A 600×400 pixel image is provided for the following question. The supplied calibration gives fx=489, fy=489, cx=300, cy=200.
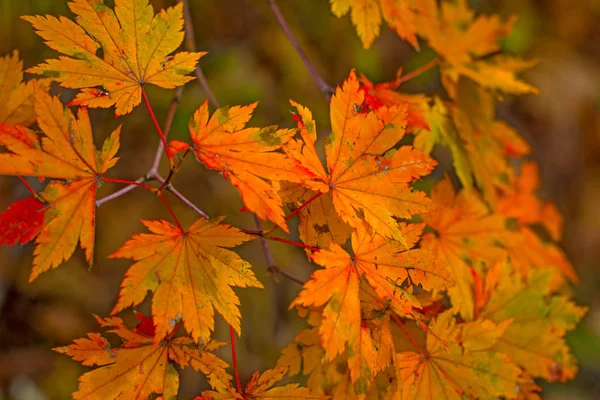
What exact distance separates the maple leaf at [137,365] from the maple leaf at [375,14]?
63cm

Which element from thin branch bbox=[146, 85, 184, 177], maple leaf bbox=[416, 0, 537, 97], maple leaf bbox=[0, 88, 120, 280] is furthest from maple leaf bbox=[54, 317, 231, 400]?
maple leaf bbox=[416, 0, 537, 97]

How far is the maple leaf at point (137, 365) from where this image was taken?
0.70m

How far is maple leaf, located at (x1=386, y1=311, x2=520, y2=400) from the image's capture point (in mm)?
802

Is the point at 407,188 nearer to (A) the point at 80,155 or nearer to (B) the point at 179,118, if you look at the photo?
(A) the point at 80,155

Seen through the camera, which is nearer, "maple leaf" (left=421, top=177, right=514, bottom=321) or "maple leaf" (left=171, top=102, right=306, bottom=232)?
"maple leaf" (left=171, top=102, right=306, bottom=232)

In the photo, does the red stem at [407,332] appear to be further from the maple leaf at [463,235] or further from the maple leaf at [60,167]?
the maple leaf at [60,167]

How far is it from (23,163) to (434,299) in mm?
659

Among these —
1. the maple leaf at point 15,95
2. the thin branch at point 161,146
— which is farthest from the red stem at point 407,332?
the maple leaf at point 15,95

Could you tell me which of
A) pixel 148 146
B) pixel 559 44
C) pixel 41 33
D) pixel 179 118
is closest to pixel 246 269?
pixel 41 33

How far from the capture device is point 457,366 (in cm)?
83

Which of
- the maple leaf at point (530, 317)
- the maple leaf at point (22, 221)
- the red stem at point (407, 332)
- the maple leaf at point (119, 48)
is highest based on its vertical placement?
the maple leaf at point (119, 48)

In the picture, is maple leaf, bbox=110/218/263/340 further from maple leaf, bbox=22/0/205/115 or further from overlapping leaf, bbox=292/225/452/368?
maple leaf, bbox=22/0/205/115

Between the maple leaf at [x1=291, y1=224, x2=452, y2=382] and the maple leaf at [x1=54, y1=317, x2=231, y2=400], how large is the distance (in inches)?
6.6

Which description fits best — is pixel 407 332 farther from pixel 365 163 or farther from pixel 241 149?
pixel 241 149
